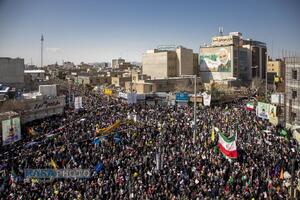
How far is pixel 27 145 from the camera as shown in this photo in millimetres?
18891

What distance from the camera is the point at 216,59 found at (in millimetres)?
79375

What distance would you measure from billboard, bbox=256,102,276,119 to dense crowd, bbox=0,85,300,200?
1.60 m

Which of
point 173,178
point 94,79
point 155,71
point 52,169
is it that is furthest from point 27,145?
point 155,71

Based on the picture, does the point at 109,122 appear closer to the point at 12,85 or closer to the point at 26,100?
the point at 26,100

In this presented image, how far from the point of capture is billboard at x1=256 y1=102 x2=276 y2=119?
24.4m

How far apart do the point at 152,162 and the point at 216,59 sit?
2617 inches

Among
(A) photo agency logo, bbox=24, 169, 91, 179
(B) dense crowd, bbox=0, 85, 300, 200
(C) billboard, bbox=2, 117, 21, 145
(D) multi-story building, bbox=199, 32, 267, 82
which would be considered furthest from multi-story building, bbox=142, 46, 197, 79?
(A) photo agency logo, bbox=24, 169, 91, 179

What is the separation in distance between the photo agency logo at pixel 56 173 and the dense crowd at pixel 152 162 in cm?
34

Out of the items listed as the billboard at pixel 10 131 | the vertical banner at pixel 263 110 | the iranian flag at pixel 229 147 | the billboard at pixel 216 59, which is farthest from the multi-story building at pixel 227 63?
the billboard at pixel 10 131

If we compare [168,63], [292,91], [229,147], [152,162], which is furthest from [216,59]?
[152,162]

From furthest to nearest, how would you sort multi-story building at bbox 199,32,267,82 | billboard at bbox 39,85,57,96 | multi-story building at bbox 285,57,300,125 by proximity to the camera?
multi-story building at bbox 199,32,267,82 → billboard at bbox 39,85,57,96 → multi-story building at bbox 285,57,300,125

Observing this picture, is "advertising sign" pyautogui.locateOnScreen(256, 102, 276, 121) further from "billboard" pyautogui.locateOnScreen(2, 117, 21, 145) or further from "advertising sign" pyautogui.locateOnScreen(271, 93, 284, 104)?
"billboard" pyautogui.locateOnScreen(2, 117, 21, 145)

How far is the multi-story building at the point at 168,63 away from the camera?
249ft

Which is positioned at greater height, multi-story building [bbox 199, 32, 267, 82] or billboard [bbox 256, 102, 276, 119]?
multi-story building [bbox 199, 32, 267, 82]
